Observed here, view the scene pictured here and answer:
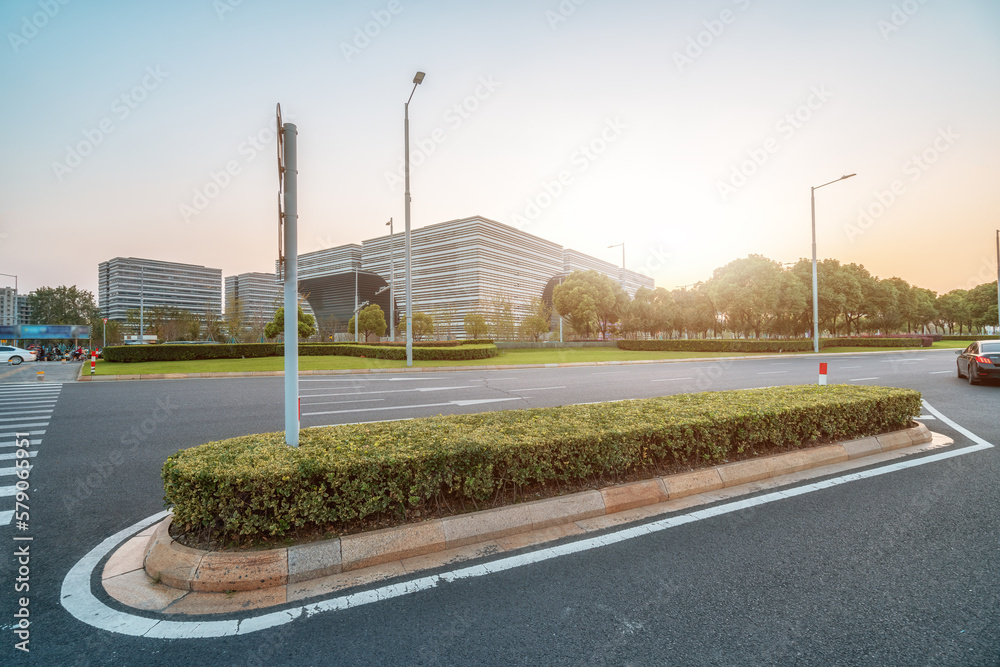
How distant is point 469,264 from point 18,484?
8128 centimetres

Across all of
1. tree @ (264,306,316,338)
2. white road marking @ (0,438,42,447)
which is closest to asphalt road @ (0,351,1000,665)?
white road marking @ (0,438,42,447)

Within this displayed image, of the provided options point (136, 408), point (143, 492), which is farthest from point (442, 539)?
point (136, 408)

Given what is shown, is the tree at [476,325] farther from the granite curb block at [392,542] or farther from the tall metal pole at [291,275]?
the tall metal pole at [291,275]

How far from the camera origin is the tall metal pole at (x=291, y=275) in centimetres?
417

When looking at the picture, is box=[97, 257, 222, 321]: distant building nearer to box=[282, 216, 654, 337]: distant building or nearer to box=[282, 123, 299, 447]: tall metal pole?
box=[282, 216, 654, 337]: distant building

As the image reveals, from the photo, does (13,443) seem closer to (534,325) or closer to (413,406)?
(413,406)

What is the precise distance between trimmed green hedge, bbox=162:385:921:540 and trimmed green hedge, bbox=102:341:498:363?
19.1 m

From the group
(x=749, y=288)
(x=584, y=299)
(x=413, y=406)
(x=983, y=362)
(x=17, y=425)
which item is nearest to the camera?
(x=17, y=425)

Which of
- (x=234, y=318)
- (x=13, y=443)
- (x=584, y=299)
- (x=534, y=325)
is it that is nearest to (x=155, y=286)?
(x=234, y=318)

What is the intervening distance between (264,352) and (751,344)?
34.8m

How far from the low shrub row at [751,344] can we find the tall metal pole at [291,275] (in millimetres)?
36065

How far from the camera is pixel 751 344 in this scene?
114 ft

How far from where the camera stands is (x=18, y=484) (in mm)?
4957

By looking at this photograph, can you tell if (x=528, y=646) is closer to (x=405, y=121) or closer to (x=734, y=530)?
(x=734, y=530)
